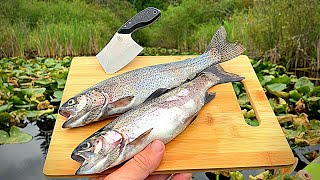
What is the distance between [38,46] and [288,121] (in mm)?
4224

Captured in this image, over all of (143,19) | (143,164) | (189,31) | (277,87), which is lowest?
(189,31)

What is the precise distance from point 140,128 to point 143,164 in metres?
0.13

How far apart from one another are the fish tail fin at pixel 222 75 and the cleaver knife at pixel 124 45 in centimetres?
37

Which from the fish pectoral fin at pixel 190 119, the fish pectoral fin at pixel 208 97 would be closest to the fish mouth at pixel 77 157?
the fish pectoral fin at pixel 190 119

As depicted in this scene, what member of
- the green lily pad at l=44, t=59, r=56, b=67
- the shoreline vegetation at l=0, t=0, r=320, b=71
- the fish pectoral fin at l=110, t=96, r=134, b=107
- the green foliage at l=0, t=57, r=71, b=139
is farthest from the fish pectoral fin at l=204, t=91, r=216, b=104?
the green lily pad at l=44, t=59, r=56, b=67

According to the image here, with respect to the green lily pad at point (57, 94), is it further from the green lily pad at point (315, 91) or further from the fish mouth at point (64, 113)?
the green lily pad at point (315, 91)

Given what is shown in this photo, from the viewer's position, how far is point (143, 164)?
144cm

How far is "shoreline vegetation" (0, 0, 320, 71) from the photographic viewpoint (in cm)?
447

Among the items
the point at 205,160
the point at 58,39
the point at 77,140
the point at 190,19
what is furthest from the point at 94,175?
the point at 190,19

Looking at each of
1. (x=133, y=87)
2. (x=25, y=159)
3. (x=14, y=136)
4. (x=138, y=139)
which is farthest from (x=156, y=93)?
(x=14, y=136)

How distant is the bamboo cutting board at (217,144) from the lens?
1.54 meters

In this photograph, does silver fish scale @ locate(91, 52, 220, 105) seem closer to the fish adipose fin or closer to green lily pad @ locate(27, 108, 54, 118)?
the fish adipose fin

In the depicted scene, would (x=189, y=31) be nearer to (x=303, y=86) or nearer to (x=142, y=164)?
(x=303, y=86)

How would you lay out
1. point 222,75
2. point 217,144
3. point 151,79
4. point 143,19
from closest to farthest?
point 217,144 → point 151,79 → point 222,75 → point 143,19
